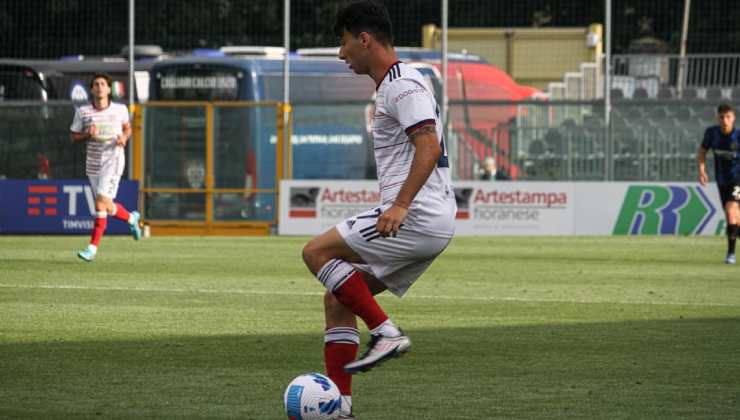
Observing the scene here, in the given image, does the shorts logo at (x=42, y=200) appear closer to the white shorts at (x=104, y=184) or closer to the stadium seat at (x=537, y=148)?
the white shorts at (x=104, y=184)

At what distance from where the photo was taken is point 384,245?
23.8ft

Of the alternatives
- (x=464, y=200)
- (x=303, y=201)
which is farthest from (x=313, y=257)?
(x=303, y=201)

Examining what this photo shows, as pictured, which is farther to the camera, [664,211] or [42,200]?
[42,200]

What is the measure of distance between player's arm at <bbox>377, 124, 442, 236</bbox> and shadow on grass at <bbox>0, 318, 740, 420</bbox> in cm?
96

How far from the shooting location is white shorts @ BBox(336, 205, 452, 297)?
7.23 meters

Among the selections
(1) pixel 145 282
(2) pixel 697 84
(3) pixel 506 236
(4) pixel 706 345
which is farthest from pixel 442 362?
(2) pixel 697 84

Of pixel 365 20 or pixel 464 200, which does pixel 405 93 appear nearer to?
pixel 365 20

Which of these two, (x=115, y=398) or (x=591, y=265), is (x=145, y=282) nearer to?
(x=591, y=265)

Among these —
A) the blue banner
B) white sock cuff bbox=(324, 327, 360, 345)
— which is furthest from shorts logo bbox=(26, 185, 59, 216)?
white sock cuff bbox=(324, 327, 360, 345)

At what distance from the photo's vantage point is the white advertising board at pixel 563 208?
87.0 ft

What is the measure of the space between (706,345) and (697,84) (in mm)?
20945

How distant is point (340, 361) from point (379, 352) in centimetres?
37

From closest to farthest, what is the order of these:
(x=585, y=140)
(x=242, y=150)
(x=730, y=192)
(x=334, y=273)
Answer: (x=334, y=273)
(x=730, y=192)
(x=585, y=140)
(x=242, y=150)

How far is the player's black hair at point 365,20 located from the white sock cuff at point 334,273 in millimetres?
1105
